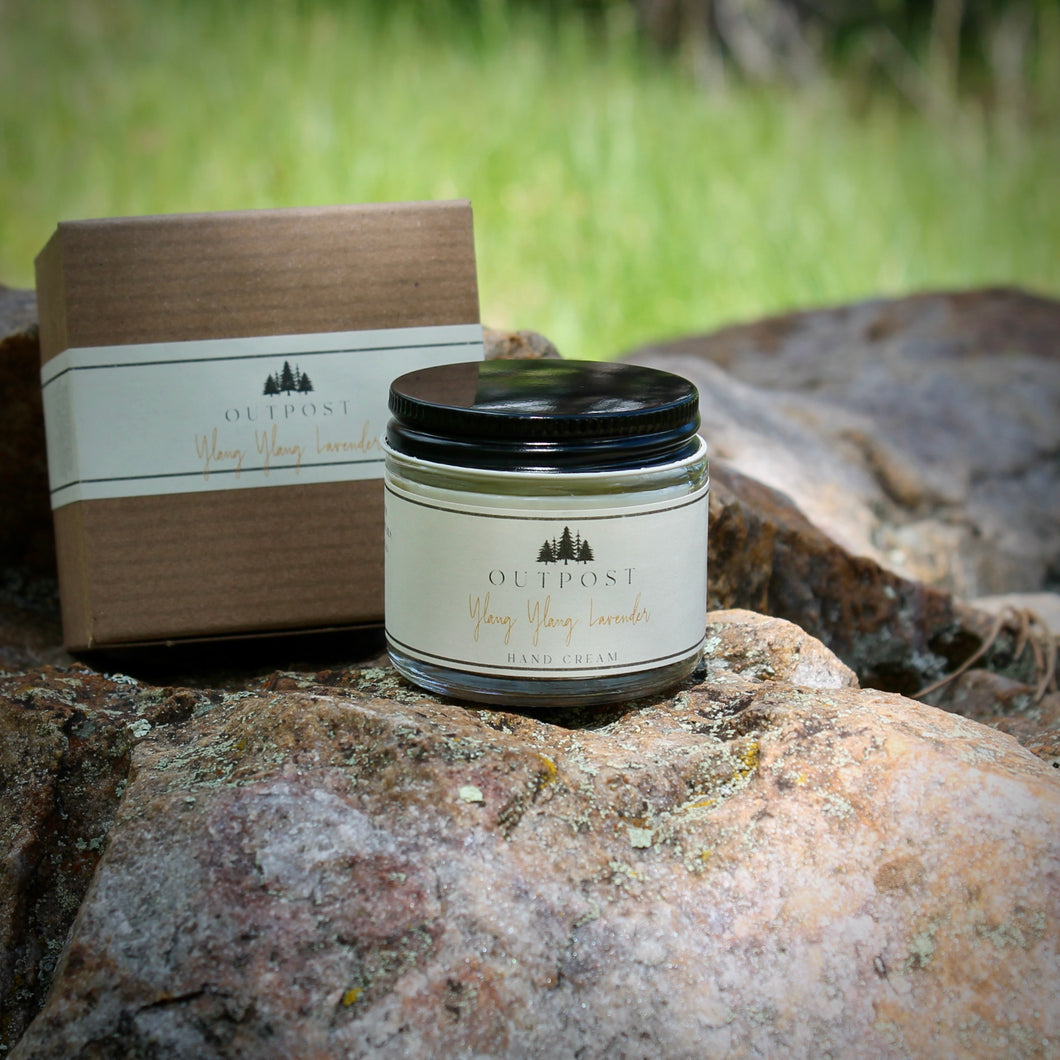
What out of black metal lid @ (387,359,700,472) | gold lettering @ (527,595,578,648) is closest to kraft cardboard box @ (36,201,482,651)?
black metal lid @ (387,359,700,472)

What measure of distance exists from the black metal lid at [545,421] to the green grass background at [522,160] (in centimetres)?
236

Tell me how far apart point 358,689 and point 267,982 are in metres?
0.38

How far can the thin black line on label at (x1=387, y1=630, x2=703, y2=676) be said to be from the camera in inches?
39.9

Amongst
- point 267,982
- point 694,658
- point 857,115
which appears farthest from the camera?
point 857,115

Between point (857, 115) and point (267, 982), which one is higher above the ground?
point (857, 115)

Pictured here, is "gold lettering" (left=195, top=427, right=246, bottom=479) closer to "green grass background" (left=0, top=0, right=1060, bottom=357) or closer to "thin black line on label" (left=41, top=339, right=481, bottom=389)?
"thin black line on label" (left=41, top=339, right=481, bottom=389)

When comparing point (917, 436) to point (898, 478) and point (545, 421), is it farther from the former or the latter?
point (545, 421)

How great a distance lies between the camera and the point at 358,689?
1.12m

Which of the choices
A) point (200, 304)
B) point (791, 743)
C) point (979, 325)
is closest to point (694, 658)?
point (791, 743)

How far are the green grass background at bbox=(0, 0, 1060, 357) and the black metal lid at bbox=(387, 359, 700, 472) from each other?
2.36m

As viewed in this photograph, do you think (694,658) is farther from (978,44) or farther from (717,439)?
(978,44)

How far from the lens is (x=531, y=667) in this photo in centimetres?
101

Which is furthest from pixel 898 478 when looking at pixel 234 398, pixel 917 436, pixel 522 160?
pixel 522 160

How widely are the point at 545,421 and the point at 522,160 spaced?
331 centimetres
